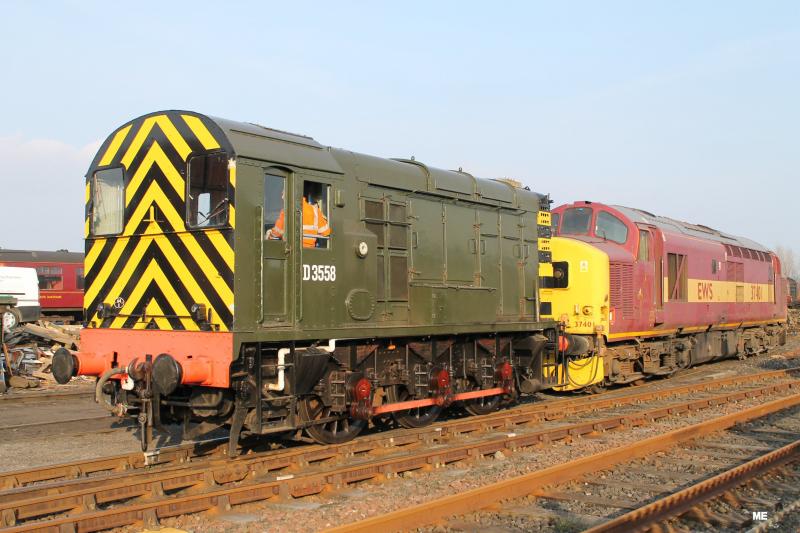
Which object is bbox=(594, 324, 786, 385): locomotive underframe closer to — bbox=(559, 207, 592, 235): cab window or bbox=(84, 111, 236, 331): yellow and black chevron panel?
bbox=(559, 207, 592, 235): cab window

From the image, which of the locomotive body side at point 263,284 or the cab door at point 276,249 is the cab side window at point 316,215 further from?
the cab door at point 276,249

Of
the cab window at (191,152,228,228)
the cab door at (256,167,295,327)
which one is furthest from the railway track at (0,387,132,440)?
the cab window at (191,152,228,228)

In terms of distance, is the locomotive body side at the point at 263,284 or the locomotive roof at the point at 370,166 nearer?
the locomotive body side at the point at 263,284

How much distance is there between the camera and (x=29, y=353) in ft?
58.2

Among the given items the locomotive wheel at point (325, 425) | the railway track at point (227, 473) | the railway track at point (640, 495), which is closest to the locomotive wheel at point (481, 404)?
the railway track at point (227, 473)

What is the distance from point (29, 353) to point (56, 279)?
16859 millimetres

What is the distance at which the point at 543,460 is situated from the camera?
27.8ft

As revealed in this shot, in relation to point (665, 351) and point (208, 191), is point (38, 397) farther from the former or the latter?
point (665, 351)

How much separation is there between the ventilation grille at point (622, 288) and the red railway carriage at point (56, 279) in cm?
2599

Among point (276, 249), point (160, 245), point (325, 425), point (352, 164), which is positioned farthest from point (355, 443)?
point (352, 164)

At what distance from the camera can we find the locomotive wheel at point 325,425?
8602 millimetres

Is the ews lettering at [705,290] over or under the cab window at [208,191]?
under

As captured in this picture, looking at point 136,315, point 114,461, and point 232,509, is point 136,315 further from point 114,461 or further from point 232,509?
point 232,509

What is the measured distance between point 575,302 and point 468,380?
163 inches
